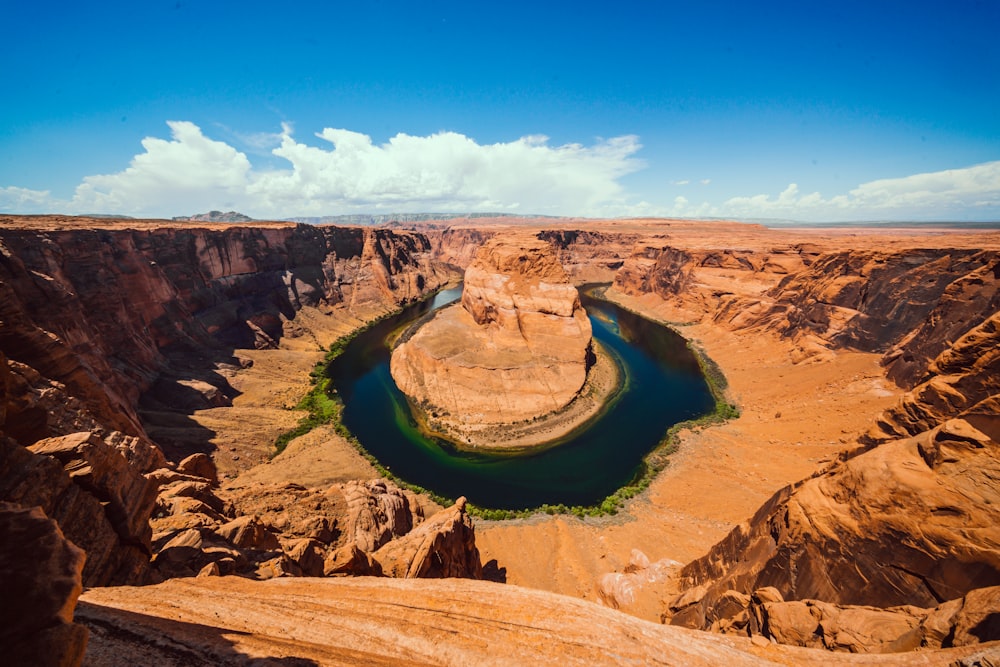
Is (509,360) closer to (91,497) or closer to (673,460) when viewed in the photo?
(673,460)

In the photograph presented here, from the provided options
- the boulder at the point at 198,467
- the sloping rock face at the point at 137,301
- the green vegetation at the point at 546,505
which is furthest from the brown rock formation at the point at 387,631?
the green vegetation at the point at 546,505

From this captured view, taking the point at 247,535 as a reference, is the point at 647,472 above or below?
below

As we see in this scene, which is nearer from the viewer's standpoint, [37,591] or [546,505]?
[37,591]

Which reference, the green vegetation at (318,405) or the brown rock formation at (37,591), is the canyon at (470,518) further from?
the green vegetation at (318,405)

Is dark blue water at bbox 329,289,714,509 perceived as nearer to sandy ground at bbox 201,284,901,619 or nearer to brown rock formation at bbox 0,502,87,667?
sandy ground at bbox 201,284,901,619

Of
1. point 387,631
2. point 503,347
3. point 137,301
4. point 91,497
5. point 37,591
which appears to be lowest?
point 503,347

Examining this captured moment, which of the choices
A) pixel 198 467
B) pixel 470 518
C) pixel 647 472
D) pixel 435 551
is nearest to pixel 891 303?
pixel 647 472
